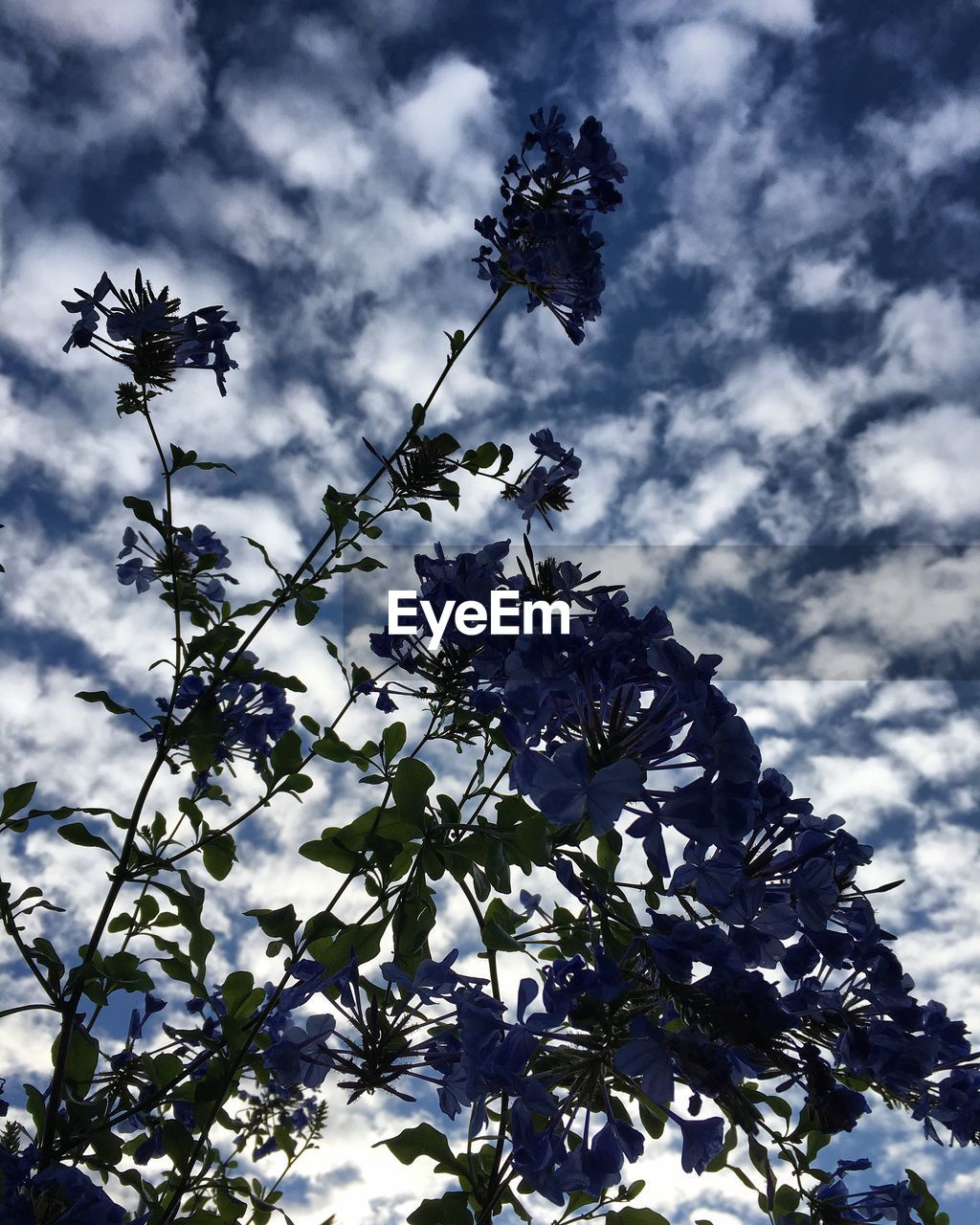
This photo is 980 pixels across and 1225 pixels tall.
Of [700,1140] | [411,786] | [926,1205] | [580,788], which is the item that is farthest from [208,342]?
[926,1205]

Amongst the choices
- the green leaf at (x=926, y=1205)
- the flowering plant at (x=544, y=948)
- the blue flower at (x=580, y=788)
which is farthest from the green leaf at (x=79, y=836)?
the green leaf at (x=926, y=1205)

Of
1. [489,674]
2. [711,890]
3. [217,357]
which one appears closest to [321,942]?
[489,674]

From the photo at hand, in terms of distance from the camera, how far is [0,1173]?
1416 mm

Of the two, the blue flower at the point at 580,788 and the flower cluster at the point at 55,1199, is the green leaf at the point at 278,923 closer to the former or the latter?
the flower cluster at the point at 55,1199

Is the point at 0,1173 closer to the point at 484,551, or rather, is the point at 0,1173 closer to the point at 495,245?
the point at 484,551

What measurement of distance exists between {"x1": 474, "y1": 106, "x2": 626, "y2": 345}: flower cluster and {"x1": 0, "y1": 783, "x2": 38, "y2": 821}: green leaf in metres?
1.76

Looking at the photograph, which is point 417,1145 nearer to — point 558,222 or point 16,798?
point 16,798

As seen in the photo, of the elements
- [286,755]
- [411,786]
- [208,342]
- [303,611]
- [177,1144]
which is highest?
[208,342]

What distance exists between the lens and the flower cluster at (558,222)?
7.28 feet

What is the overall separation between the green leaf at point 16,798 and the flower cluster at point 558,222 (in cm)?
176

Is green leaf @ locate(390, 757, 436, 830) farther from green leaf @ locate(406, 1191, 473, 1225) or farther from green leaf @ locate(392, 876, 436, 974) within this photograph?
green leaf @ locate(406, 1191, 473, 1225)

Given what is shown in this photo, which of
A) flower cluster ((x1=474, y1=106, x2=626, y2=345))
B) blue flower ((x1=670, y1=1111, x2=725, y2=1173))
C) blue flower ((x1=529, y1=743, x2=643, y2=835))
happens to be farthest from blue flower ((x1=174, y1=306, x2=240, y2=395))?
blue flower ((x1=670, y1=1111, x2=725, y2=1173))

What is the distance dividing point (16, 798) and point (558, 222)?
1953mm

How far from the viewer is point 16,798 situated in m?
2.02
